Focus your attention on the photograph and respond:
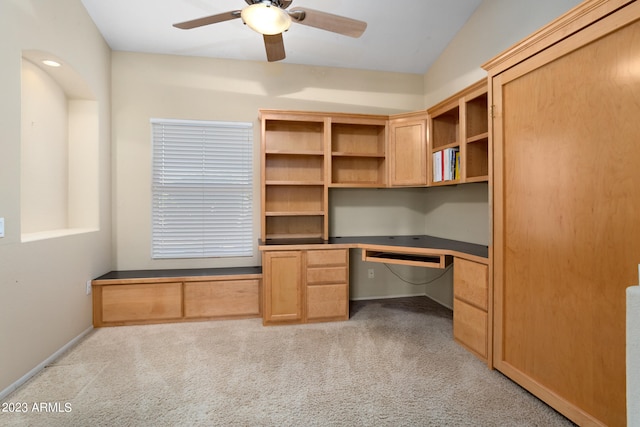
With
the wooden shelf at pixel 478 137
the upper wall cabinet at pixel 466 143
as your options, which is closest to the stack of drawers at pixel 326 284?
the upper wall cabinet at pixel 466 143

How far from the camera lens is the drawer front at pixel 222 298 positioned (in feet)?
10.0

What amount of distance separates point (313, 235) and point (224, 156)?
1.36m

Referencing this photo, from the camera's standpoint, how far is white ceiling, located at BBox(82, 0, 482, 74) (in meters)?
2.73

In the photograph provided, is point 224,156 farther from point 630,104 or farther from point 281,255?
point 630,104

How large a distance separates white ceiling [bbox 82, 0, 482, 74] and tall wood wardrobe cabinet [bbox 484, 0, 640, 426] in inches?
50.3

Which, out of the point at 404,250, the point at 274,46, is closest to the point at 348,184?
the point at 404,250

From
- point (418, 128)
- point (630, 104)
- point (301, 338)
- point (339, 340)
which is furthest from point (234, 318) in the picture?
point (630, 104)

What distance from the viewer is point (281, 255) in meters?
2.95

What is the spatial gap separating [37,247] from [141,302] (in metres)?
1.06

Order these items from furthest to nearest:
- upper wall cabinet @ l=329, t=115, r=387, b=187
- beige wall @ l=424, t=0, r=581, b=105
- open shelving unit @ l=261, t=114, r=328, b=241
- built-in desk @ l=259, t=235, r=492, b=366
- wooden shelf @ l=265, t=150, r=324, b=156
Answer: upper wall cabinet @ l=329, t=115, r=387, b=187
open shelving unit @ l=261, t=114, r=328, b=241
wooden shelf @ l=265, t=150, r=324, b=156
built-in desk @ l=259, t=235, r=492, b=366
beige wall @ l=424, t=0, r=581, b=105

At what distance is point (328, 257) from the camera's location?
303 cm

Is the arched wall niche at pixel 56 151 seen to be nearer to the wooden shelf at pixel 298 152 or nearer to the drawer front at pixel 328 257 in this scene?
the wooden shelf at pixel 298 152

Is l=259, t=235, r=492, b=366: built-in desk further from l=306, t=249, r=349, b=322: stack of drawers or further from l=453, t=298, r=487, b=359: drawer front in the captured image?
l=453, t=298, r=487, b=359: drawer front

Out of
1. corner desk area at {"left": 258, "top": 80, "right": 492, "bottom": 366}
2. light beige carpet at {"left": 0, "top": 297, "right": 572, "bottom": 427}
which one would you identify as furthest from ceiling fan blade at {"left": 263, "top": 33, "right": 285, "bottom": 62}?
light beige carpet at {"left": 0, "top": 297, "right": 572, "bottom": 427}
